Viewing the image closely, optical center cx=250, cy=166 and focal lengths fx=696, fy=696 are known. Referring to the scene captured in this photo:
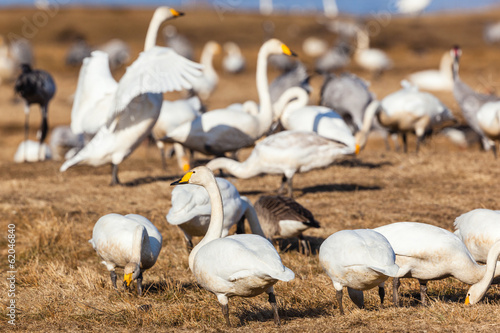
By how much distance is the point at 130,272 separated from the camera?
218 inches

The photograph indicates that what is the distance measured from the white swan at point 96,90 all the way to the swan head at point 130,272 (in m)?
5.03

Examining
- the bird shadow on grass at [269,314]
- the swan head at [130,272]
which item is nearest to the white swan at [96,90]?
the swan head at [130,272]

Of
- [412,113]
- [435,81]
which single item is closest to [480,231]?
[412,113]

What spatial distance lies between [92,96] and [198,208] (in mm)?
4752

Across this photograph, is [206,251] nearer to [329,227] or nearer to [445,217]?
[329,227]

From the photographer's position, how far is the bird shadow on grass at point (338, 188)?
9.91 m

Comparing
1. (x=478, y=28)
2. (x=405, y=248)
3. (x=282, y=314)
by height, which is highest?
(x=478, y=28)

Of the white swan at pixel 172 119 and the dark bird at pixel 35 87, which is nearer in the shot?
the white swan at pixel 172 119

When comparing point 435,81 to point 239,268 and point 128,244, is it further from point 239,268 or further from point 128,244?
point 239,268

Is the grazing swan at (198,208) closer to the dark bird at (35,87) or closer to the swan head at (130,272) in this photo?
the swan head at (130,272)

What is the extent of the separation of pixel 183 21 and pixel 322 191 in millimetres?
44648

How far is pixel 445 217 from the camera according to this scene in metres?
8.47

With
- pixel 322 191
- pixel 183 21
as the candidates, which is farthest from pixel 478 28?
pixel 322 191

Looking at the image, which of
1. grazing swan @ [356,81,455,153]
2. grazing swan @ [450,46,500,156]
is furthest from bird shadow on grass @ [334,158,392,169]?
grazing swan @ [450,46,500,156]
